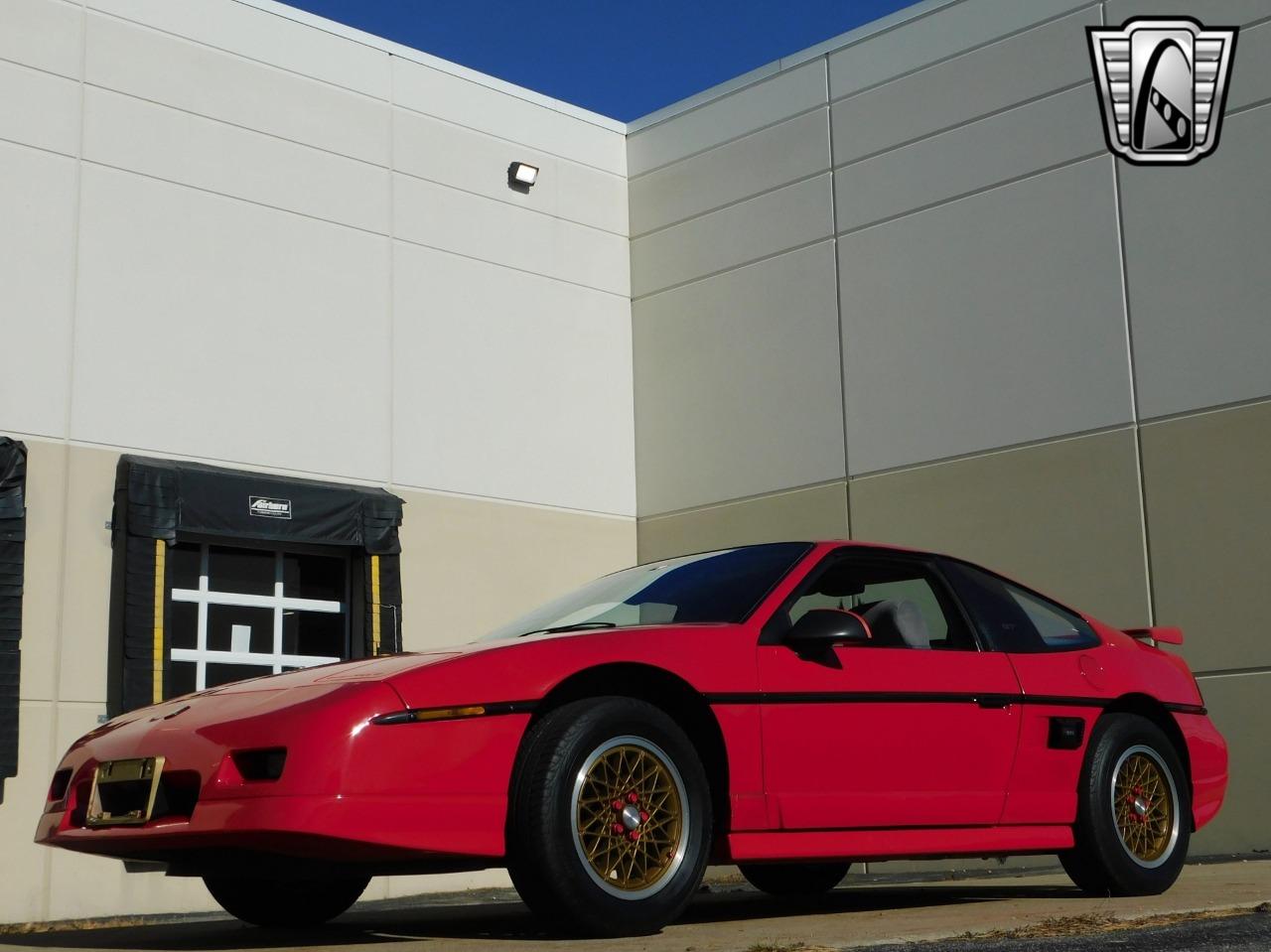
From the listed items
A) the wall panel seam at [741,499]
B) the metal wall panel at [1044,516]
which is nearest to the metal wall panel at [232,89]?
the wall panel seam at [741,499]

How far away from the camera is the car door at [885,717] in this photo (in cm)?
507

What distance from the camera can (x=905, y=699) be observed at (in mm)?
5406

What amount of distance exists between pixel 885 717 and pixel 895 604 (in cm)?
65

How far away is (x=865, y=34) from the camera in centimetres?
1392

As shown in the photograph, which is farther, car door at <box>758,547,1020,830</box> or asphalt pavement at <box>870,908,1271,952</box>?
car door at <box>758,547,1020,830</box>

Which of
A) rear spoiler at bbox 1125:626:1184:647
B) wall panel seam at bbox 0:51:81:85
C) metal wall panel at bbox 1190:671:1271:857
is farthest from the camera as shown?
wall panel seam at bbox 0:51:81:85

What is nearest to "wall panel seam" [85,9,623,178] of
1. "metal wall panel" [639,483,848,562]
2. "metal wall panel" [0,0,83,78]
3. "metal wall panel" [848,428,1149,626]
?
"metal wall panel" [0,0,83,78]

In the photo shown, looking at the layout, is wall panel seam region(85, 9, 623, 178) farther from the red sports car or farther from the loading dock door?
the red sports car

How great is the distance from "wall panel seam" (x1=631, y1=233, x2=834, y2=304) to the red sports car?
779cm

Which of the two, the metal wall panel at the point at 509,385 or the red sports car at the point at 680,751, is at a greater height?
the metal wall panel at the point at 509,385

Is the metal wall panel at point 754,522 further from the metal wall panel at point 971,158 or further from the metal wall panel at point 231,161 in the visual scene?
the metal wall panel at point 231,161

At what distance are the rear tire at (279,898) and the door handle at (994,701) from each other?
7.69ft

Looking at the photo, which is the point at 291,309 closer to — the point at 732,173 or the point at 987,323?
the point at 732,173

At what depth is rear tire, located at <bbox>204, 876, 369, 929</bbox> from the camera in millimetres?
5625
